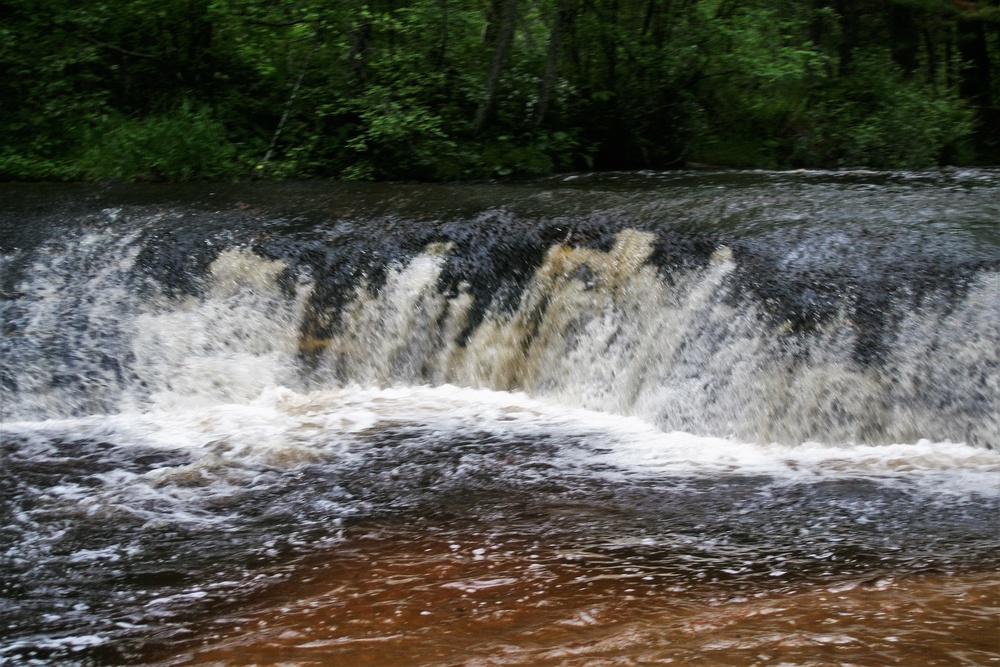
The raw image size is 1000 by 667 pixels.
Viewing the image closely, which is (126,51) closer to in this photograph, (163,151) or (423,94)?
(163,151)

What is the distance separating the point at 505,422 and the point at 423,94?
607 centimetres

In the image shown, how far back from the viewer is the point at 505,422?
6305mm

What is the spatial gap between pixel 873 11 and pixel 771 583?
1263cm

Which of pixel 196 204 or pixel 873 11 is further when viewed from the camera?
pixel 873 11

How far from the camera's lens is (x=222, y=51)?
1209cm

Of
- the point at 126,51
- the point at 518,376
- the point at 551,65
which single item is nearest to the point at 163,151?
the point at 126,51

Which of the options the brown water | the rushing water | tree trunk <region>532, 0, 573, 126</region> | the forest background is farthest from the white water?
tree trunk <region>532, 0, 573, 126</region>

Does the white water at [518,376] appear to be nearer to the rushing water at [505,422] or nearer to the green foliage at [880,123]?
the rushing water at [505,422]

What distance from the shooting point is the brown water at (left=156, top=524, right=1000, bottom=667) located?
3.20 m

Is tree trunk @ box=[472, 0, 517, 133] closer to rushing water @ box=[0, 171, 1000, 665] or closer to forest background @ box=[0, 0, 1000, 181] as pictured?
forest background @ box=[0, 0, 1000, 181]

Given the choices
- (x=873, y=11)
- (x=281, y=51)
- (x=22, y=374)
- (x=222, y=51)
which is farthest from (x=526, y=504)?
(x=873, y=11)

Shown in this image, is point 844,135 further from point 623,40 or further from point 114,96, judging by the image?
point 114,96

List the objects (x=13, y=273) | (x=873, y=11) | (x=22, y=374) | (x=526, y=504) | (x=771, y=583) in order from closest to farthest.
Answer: (x=771, y=583) < (x=526, y=504) < (x=22, y=374) < (x=13, y=273) < (x=873, y=11)

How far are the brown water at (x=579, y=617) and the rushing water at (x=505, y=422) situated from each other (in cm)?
2
